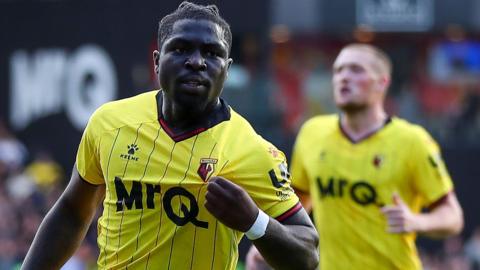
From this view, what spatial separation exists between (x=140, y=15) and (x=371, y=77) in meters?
10.8

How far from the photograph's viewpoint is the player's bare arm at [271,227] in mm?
4777

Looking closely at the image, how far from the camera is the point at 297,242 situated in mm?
5113

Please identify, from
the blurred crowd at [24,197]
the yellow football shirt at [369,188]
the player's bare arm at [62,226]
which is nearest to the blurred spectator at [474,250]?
the blurred crowd at [24,197]

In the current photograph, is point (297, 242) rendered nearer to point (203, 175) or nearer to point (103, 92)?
point (203, 175)

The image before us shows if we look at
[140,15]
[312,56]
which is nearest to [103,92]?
[140,15]

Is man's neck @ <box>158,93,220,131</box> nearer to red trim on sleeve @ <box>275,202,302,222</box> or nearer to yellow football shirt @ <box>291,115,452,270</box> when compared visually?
red trim on sleeve @ <box>275,202,302,222</box>

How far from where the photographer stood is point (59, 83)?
757 inches

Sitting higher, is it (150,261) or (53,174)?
(150,261)

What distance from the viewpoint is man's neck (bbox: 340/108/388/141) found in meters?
8.44

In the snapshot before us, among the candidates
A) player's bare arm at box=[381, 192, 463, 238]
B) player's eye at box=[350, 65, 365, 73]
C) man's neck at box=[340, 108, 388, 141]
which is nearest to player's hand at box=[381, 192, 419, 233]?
player's bare arm at box=[381, 192, 463, 238]

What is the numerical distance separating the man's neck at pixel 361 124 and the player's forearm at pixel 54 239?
3144mm

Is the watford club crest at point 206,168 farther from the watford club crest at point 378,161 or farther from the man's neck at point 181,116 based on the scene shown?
the watford club crest at point 378,161

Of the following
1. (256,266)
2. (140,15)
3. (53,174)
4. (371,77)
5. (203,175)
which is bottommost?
(53,174)

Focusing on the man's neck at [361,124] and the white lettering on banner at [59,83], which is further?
the white lettering on banner at [59,83]
